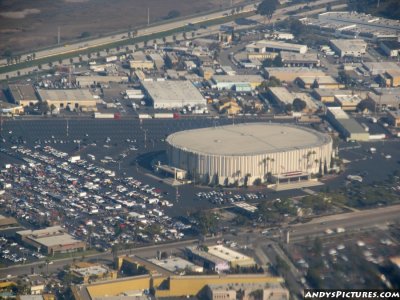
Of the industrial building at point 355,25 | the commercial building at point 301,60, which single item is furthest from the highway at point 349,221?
the industrial building at point 355,25

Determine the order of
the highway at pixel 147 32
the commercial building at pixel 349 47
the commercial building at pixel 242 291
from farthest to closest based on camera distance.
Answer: the commercial building at pixel 349 47
the highway at pixel 147 32
the commercial building at pixel 242 291

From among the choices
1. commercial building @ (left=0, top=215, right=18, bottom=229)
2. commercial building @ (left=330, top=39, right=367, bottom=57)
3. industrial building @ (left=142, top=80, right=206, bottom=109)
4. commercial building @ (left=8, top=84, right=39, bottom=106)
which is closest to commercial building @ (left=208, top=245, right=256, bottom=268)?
commercial building @ (left=0, top=215, right=18, bottom=229)

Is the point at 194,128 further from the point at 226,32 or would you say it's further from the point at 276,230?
the point at 226,32

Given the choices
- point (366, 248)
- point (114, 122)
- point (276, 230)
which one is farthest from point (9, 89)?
point (366, 248)

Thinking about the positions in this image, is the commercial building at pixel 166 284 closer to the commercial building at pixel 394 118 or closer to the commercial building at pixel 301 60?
the commercial building at pixel 394 118

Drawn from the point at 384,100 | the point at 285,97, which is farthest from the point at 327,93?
the point at 384,100

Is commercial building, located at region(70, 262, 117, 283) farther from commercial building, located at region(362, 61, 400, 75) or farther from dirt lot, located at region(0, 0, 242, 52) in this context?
dirt lot, located at region(0, 0, 242, 52)
